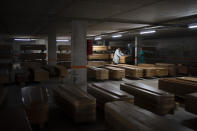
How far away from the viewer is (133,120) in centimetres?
405

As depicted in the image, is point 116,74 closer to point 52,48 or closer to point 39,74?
point 39,74

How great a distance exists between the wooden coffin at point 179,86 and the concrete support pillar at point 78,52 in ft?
15.4

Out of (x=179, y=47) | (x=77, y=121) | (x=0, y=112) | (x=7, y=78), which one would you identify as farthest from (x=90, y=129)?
(x=179, y=47)

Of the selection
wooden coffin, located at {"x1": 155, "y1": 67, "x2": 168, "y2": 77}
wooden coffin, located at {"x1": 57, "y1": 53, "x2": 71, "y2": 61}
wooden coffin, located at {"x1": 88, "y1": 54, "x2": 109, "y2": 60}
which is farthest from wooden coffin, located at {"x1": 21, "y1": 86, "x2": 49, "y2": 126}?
wooden coffin, located at {"x1": 88, "y1": 54, "x2": 109, "y2": 60}

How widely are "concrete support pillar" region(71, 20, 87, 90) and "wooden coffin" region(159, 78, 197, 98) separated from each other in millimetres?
4688

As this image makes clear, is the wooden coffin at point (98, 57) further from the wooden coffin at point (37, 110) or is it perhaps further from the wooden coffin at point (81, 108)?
the wooden coffin at point (37, 110)

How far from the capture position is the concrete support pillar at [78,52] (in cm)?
1114

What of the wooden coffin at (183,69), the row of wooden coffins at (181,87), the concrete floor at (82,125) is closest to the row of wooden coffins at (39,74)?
the concrete floor at (82,125)

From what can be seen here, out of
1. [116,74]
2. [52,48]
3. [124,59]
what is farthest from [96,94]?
[124,59]

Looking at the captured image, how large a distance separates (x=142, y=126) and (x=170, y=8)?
664 cm

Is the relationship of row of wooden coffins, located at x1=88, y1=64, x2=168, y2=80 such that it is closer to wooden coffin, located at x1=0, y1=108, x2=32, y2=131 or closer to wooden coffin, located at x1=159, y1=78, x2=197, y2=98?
wooden coffin, located at x1=159, y1=78, x2=197, y2=98

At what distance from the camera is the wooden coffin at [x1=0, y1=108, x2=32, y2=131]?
3423 millimetres

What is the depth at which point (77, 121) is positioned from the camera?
5.61 m

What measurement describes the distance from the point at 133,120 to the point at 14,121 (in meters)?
2.51
